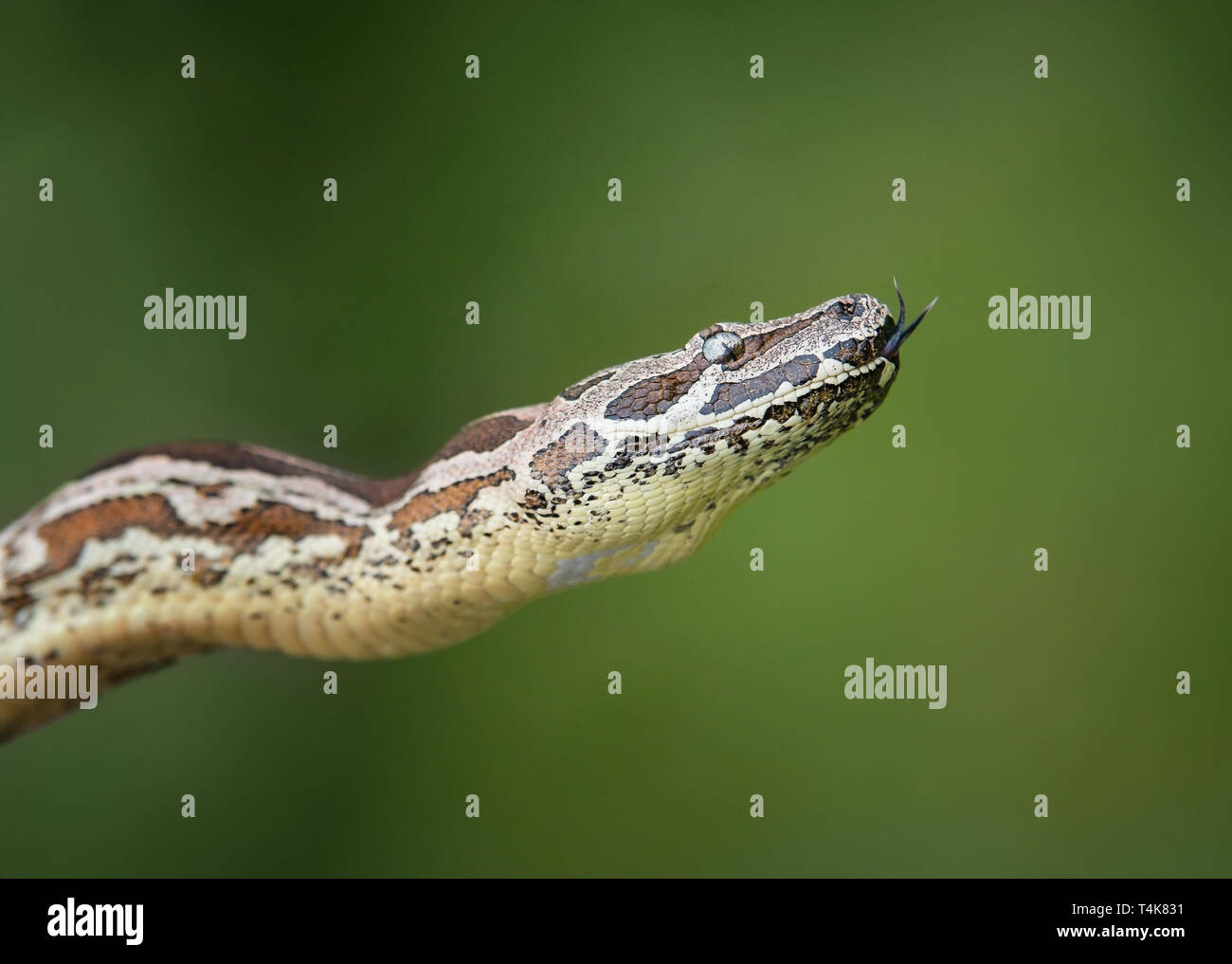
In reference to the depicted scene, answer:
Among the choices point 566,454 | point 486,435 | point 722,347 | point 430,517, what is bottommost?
A: point 430,517

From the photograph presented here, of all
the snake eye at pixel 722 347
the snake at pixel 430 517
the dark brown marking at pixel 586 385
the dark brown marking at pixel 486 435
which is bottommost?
the snake at pixel 430 517

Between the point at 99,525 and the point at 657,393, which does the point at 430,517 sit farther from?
the point at 99,525

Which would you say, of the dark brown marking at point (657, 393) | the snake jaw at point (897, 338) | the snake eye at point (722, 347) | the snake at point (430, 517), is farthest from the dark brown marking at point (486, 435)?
the snake jaw at point (897, 338)

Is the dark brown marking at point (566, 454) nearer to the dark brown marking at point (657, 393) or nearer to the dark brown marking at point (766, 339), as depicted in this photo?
the dark brown marking at point (657, 393)

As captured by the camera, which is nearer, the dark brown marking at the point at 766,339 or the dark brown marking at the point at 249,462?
the dark brown marking at the point at 766,339

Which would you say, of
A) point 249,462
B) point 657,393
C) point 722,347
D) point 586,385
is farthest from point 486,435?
point 249,462

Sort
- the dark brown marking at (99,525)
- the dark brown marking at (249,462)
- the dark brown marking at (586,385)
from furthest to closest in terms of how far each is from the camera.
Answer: the dark brown marking at (249,462) < the dark brown marking at (99,525) < the dark brown marking at (586,385)

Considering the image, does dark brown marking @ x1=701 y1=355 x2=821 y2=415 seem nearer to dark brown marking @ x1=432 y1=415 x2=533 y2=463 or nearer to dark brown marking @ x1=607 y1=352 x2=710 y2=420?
dark brown marking @ x1=607 y1=352 x2=710 y2=420

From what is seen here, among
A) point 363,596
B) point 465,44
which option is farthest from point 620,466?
point 465,44

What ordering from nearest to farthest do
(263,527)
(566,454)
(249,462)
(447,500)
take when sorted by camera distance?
(566,454)
(447,500)
(263,527)
(249,462)
